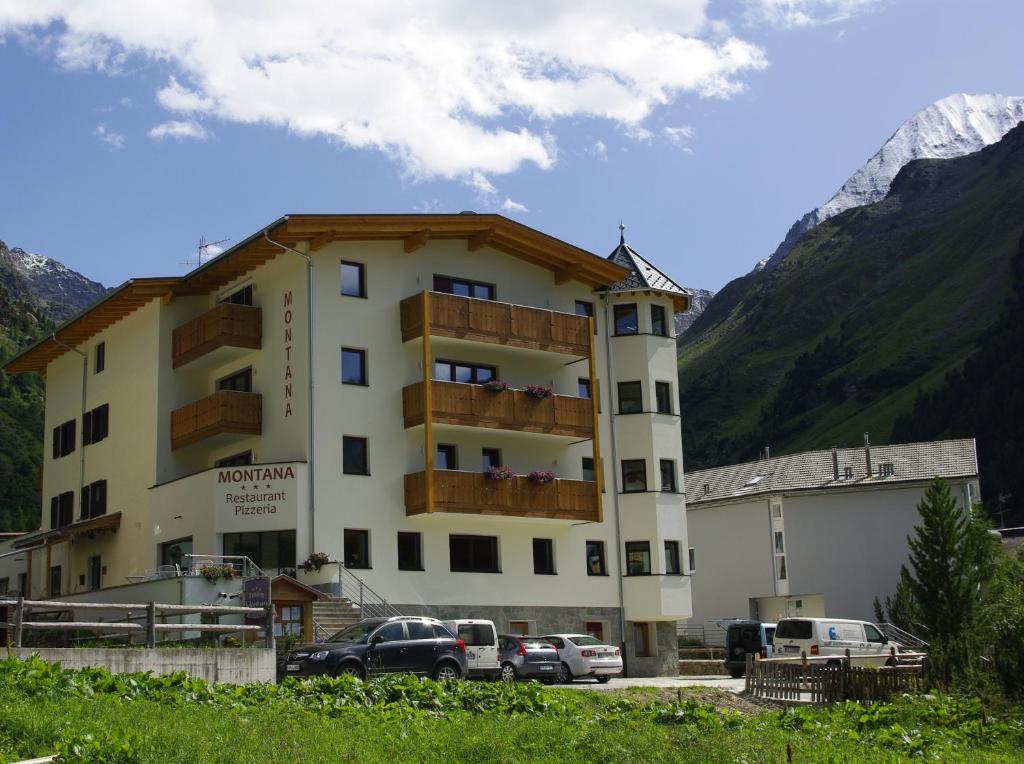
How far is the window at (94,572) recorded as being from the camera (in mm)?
48594

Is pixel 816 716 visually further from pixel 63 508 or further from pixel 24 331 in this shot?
pixel 24 331

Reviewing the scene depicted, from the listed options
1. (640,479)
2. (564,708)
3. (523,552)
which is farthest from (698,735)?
(640,479)

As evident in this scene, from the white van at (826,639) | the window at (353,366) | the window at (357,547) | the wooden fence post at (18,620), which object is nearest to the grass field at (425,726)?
the wooden fence post at (18,620)

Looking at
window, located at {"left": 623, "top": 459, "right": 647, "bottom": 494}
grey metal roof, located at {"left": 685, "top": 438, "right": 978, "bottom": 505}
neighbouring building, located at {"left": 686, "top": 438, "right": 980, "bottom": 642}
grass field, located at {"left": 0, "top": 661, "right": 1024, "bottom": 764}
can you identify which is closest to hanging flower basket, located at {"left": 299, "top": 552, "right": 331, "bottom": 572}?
window, located at {"left": 623, "top": 459, "right": 647, "bottom": 494}

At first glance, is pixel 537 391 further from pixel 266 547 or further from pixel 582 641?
pixel 266 547

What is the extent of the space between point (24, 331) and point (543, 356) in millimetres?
119181

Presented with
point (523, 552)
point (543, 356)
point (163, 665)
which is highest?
point (543, 356)

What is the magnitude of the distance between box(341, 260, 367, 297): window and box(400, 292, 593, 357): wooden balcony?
1.50m

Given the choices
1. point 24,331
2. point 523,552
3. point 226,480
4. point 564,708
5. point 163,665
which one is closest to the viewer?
point 564,708

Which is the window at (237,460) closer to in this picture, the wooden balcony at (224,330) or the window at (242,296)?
the wooden balcony at (224,330)

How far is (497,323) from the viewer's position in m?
45.2

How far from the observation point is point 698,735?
58.5 feet

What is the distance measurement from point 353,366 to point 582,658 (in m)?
12.4

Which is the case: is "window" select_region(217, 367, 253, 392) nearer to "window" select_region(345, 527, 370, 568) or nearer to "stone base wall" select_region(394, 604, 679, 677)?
"window" select_region(345, 527, 370, 568)
